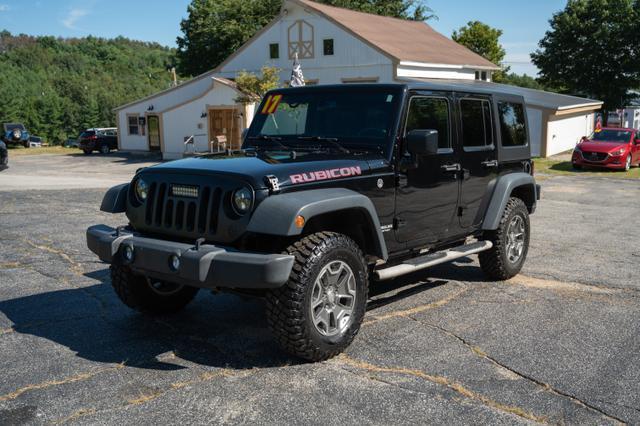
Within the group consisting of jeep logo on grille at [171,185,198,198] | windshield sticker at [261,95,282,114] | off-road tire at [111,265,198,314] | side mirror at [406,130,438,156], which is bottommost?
off-road tire at [111,265,198,314]

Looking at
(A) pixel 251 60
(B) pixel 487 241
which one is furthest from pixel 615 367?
(A) pixel 251 60

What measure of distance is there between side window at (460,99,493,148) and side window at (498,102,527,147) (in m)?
0.29

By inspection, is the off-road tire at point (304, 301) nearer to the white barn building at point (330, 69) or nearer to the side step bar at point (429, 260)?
the side step bar at point (429, 260)

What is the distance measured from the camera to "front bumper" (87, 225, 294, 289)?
404 cm

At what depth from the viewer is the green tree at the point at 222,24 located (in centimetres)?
4188

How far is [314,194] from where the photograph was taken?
448 cm

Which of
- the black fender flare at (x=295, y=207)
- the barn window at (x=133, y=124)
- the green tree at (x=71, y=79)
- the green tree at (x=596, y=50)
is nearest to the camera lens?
the black fender flare at (x=295, y=207)

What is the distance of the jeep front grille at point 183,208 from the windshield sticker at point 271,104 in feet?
5.48

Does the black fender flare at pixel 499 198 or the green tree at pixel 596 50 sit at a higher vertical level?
Answer: the green tree at pixel 596 50

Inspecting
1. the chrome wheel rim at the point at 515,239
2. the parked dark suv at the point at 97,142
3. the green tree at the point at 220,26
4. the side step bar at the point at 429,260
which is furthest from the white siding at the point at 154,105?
the side step bar at the point at 429,260

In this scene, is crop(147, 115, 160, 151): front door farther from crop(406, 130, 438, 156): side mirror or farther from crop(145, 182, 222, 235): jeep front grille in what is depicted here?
crop(406, 130, 438, 156): side mirror

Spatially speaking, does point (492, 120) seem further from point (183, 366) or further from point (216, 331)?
point (183, 366)

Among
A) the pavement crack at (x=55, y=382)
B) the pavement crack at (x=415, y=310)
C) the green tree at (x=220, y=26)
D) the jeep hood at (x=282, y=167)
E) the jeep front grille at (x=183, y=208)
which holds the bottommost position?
the pavement crack at (x=415, y=310)

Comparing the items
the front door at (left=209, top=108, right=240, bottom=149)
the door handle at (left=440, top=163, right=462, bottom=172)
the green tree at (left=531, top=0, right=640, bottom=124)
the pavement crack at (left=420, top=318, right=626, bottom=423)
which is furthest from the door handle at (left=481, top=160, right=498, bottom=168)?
the green tree at (left=531, top=0, right=640, bottom=124)
